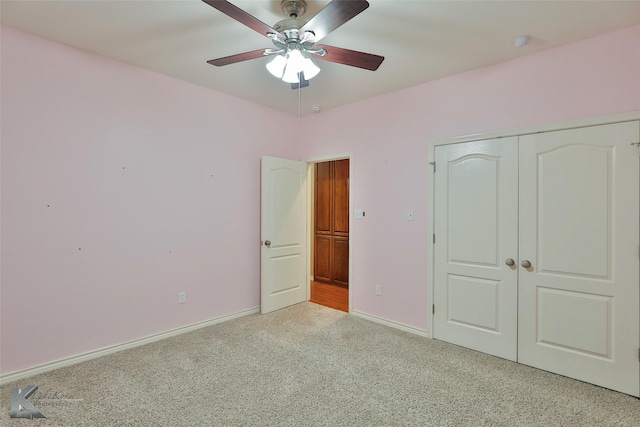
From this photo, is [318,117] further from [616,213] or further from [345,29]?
[616,213]

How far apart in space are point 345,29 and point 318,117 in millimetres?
2009

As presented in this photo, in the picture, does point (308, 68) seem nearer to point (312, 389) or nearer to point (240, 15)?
point (240, 15)

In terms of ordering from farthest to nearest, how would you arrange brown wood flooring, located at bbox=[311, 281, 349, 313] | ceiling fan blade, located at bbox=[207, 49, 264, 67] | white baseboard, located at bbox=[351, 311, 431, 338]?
brown wood flooring, located at bbox=[311, 281, 349, 313] → white baseboard, located at bbox=[351, 311, 431, 338] → ceiling fan blade, located at bbox=[207, 49, 264, 67]

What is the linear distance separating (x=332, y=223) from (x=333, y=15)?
4027mm

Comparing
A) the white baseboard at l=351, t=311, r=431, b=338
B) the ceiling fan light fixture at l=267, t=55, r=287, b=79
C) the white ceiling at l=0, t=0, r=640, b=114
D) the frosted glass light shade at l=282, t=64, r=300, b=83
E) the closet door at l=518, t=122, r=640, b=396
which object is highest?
the white ceiling at l=0, t=0, r=640, b=114

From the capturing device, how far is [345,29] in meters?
2.30

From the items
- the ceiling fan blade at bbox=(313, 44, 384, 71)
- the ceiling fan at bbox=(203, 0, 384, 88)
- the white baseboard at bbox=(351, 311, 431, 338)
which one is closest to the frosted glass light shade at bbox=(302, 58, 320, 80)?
the ceiling fan at bbox=(203, 0, 384, 88)

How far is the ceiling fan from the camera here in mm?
1629

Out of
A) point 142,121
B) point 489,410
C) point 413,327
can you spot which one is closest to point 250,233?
point 142,121

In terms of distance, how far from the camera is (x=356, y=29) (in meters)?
2.31

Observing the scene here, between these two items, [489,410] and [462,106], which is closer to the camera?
[489,410]

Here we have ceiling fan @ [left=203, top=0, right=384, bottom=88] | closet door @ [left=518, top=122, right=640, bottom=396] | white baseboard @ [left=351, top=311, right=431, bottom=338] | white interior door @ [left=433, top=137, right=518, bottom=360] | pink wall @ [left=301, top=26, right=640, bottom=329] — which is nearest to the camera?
ceiling fan @ [left=203, top=0, right=384, bottom=88]

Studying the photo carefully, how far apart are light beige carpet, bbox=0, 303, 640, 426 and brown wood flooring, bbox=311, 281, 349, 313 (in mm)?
1167

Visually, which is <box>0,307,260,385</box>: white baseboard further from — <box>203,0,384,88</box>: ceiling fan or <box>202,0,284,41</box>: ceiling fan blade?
<box>202,0,284,41</box>: ceiling fan blade
